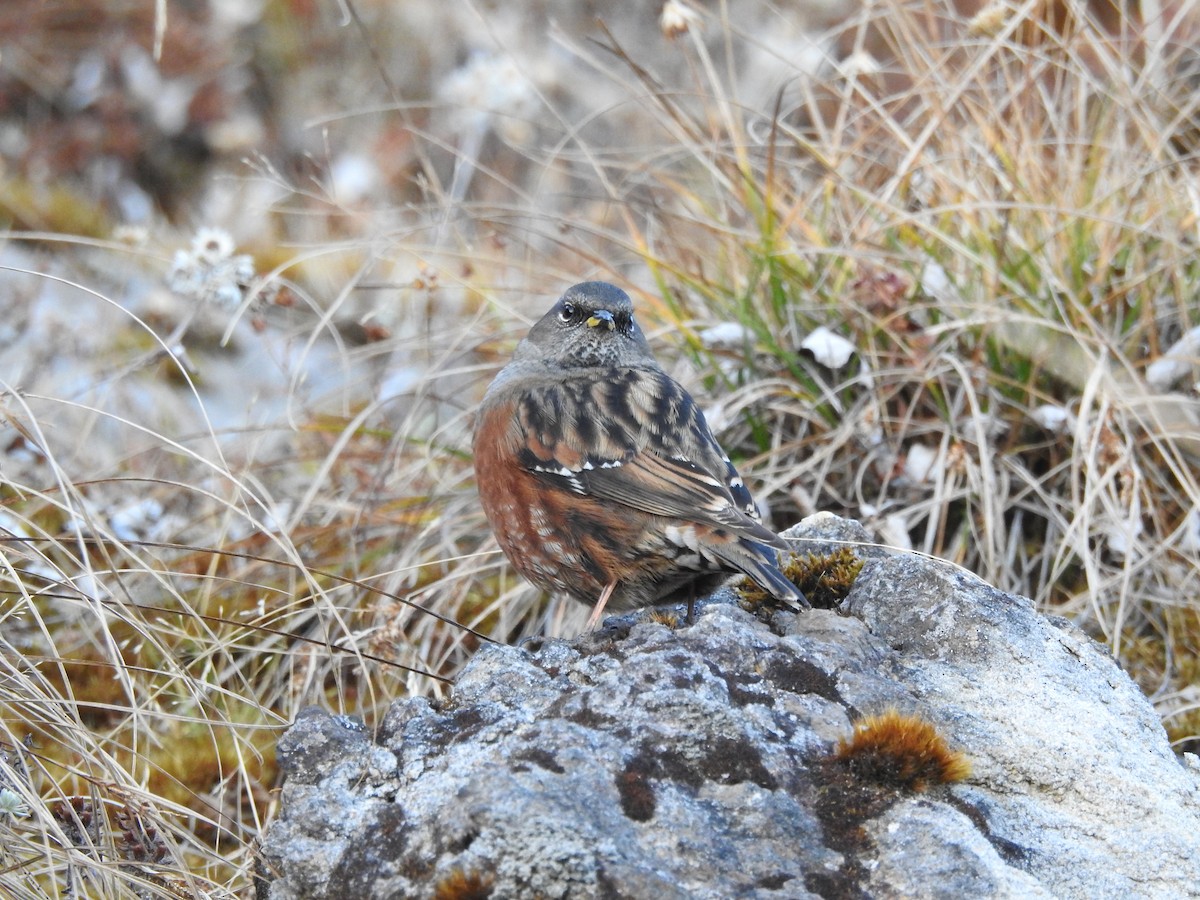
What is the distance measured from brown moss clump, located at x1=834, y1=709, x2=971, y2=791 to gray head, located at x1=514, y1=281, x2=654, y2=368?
2.28 meters

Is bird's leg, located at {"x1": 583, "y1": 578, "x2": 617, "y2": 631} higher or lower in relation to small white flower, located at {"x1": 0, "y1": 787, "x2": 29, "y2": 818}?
higher

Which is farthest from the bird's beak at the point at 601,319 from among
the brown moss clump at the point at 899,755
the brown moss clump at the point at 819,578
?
the brown moss clump at the point at 899,755

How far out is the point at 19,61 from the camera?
967cm

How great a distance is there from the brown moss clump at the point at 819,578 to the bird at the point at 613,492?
82 millimetres

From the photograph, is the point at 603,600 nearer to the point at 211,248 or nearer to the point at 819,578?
the point at 819,578

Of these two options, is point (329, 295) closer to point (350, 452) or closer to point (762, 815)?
point (350, 452)

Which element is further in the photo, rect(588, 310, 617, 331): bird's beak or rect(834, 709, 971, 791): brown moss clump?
rect(588, 310, 617, 331): bird's beak

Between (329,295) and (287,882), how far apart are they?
651cm

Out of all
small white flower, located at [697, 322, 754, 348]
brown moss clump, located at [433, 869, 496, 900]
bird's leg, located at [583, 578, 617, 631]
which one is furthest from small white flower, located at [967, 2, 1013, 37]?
brown moss clump, located at [433, 869, 496, 900]

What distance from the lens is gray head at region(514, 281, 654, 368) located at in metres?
4.70

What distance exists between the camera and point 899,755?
268 cm

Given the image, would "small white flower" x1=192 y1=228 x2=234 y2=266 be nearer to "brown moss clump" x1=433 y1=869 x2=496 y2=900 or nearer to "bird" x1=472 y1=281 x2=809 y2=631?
"bird" x1=472 y1=281 x2=809 y2=631

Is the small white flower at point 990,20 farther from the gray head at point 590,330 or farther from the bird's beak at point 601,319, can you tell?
the bird's beak at point 601,319

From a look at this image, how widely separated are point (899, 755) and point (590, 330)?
2414 mm
